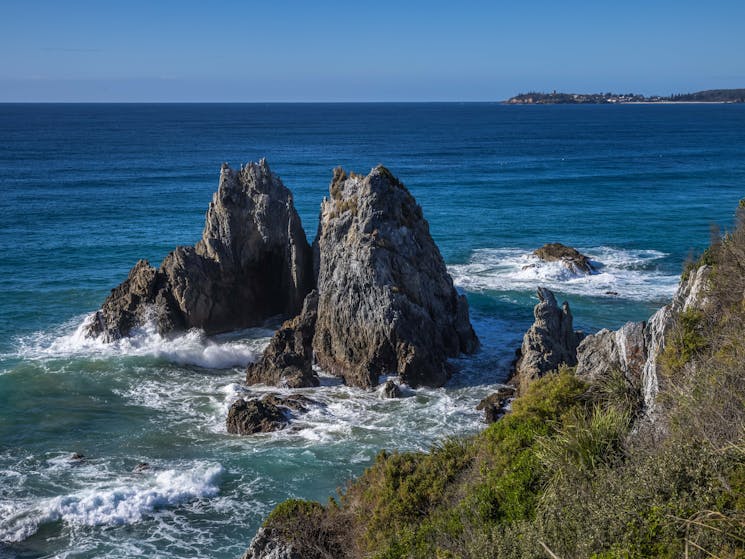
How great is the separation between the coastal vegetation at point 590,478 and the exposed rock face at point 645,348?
25 centimetres

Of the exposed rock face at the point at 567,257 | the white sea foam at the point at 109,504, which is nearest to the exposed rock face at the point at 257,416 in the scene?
the white sea foam at the point at 109,504

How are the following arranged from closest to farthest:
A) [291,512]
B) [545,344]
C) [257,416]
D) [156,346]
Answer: [291,512] < [257,416] < [545,344] < [156,346]

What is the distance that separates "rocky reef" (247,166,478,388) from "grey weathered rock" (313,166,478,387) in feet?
0.14

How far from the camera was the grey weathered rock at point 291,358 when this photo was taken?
31844 mm

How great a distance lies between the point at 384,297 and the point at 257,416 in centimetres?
776

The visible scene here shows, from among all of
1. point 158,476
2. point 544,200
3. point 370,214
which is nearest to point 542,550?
point 158,476

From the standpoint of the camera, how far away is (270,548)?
16.9 meters

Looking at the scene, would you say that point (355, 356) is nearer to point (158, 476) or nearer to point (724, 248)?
point (158, 476)

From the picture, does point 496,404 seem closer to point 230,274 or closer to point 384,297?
point 384,297

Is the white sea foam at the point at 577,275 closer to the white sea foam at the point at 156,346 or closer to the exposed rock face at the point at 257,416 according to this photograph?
the white sea foam at the point at 156,346

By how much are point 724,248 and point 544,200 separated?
53.2m

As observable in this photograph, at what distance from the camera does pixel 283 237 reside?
40531 mm

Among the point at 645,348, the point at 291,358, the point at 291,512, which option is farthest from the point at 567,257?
the point at 291,512

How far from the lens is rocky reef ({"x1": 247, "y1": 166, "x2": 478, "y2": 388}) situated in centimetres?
3195
